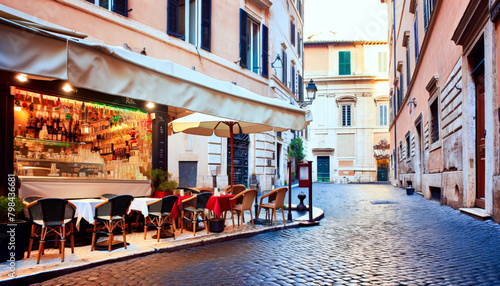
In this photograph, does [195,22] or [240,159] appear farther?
[240,159]

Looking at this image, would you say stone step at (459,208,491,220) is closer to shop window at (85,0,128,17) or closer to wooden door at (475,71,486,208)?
wooden door at (475,71,486,208)

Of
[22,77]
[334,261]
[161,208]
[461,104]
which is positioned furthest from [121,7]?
[461,104]

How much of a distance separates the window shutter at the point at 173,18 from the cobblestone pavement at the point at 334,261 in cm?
719

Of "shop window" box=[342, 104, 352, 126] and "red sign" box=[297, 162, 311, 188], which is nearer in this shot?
"red sign" box=[297, 162, 311, 188]

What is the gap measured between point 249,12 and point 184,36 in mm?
4741

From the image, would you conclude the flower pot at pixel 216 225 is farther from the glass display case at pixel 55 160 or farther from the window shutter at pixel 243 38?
the window shutter at pixel 243 38

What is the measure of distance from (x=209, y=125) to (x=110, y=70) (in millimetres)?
4851

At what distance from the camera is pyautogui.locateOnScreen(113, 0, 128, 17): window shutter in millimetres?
10330

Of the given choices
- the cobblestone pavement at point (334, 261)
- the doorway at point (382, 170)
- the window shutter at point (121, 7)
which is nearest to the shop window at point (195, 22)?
the window shutter at point (121, 7)

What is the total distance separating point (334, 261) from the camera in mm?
5215

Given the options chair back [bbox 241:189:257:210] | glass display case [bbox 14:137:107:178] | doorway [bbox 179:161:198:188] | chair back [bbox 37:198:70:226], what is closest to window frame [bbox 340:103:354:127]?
doorway [bbox 179:161:198:188]

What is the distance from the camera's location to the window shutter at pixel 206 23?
44.8ft

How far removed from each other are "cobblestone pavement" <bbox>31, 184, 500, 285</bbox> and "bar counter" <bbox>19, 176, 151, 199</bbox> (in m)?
2.34

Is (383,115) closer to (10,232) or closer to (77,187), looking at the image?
(77,187)
